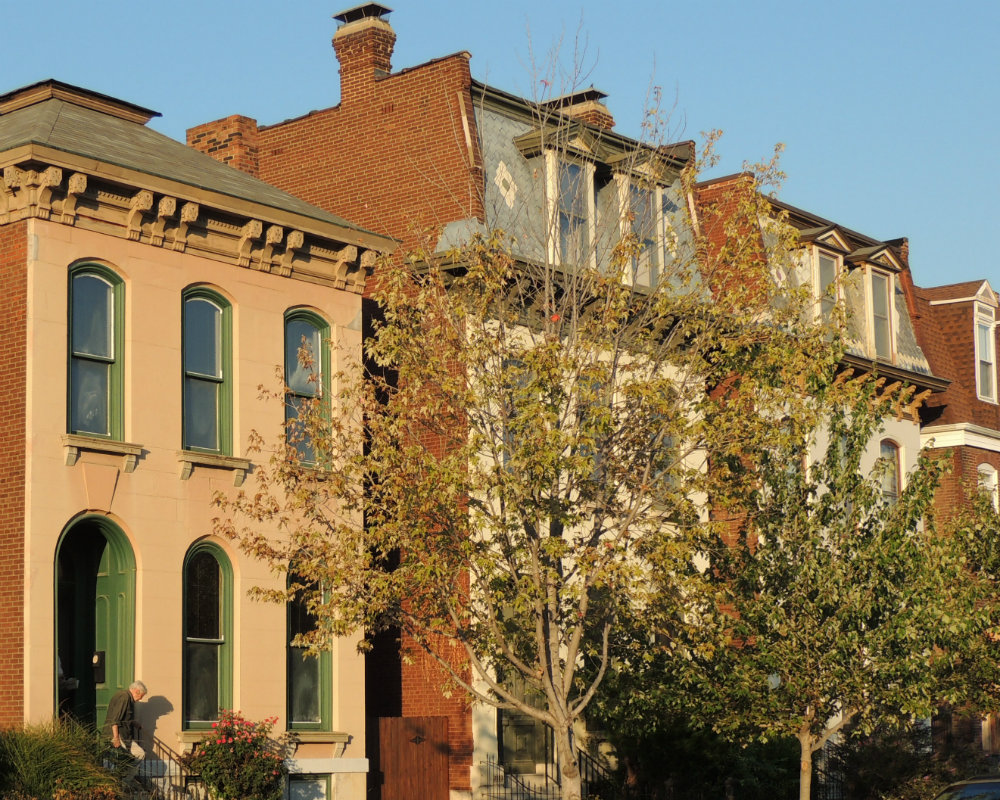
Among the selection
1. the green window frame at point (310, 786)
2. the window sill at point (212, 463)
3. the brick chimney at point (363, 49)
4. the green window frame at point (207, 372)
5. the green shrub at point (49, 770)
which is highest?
the brick chimney at point (363, 49)

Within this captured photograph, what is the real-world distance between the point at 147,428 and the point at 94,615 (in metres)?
2.58

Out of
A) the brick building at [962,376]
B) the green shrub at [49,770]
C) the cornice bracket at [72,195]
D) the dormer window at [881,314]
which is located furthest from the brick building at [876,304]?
the green shrub at [49,770]

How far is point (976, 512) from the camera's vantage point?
25.8 metres

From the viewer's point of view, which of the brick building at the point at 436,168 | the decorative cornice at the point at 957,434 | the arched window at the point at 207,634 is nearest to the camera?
the arched window at the point at 207,634

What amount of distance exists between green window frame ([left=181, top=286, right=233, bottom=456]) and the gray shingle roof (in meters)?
1.63

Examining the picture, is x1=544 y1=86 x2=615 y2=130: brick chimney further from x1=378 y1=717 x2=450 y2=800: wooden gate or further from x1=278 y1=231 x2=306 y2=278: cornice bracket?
x1=378 y1=717 x2=450 y2=800: wooden gate

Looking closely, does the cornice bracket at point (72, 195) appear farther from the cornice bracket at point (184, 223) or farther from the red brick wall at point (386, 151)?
the red brick wall at point (386, 151)

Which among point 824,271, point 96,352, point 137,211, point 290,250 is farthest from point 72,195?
point 824,271

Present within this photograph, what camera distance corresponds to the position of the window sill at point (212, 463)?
67.1ft

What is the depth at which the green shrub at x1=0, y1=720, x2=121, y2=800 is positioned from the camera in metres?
16.9

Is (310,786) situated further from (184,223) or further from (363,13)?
(363,13)

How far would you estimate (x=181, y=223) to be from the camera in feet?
68.4

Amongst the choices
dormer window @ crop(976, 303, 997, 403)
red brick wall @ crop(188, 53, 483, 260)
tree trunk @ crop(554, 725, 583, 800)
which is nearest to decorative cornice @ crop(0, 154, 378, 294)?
red brick wall @ crop(188, 53, 483, 260)

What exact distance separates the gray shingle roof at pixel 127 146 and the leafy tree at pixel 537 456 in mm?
3995
